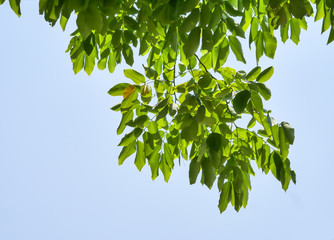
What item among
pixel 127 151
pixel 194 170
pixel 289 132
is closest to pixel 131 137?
pixel 127 151

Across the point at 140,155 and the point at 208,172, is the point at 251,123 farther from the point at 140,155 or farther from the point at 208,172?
the point at 140,155

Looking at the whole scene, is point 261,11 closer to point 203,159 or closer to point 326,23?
point 326,23

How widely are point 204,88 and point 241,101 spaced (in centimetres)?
26

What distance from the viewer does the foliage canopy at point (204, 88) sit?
148cm

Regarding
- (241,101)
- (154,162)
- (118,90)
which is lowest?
(154,162)

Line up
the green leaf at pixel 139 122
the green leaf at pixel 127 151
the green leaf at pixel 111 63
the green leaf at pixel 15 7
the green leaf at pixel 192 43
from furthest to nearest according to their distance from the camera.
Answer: the green leaf at pixel 111 63
the green leaf at pixel 127 151
the green leaf at pixel 139 122
the green leaf at pixel 192 43
the green leaf at pixel 15 7

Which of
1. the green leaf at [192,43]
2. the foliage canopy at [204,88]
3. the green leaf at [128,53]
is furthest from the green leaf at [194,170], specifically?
the green leaf at [128,53]

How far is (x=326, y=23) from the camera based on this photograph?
1763 mm

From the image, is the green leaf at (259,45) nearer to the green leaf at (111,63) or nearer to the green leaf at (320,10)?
the green leaf at (320,10)

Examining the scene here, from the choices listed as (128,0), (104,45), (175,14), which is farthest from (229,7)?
(104,45)

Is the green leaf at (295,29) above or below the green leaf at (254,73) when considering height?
above

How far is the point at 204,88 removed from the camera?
1.72m

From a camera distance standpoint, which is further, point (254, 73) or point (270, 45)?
point (270, 45)

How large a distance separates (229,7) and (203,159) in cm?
56
